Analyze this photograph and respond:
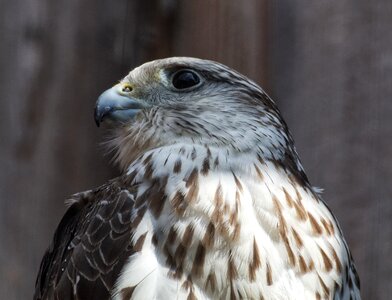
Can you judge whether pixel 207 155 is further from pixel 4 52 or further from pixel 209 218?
pixel 4 52

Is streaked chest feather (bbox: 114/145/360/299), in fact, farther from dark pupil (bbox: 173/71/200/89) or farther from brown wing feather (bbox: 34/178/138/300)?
dark pupil (bbox: 173/71/200/89)

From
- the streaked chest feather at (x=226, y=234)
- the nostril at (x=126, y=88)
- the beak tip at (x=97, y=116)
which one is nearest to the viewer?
the streaked chest feather at (x=226, y=234)

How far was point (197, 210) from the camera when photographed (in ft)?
15.6

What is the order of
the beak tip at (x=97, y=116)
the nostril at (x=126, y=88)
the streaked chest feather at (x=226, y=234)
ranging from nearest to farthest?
the streaked chest feather at (x=226, y=234)
the beak tip at (x=97, y=116)
the nostril at (x=126, y=88)

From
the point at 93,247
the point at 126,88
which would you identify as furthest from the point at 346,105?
the point at 93,247

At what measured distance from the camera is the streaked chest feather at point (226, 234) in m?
4.62

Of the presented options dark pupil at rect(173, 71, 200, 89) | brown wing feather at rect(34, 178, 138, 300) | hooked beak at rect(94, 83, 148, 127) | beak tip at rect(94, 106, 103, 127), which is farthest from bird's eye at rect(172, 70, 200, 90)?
brown wing feather at rect(34, 178, 138, 300)

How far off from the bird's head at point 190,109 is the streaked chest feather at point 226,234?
0.44ft

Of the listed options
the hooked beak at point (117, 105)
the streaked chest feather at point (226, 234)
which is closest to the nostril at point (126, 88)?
the hooked beak at point (117, 105)

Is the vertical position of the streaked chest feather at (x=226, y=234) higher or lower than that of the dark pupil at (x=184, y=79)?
lower

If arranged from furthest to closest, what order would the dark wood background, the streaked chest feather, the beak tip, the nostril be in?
the dark wood background, the nostril, the beak tip, the streaked chest feather

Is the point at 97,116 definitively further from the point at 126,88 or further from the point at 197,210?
the point at 197,210

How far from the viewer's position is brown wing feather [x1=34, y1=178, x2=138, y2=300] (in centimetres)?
468

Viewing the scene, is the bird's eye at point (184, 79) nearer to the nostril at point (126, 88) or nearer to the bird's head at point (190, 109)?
the bird's head at point (190, 109)
